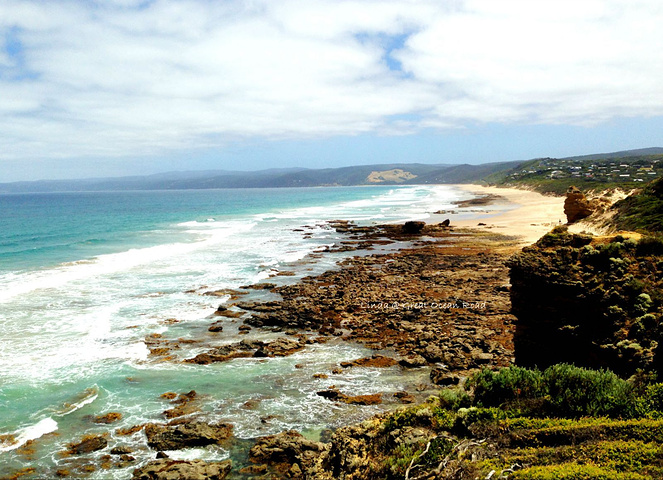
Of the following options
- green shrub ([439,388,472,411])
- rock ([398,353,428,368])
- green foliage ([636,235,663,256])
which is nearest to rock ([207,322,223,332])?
rock ([398,353,428,368])

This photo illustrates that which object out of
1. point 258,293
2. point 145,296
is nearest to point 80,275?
point 145,296

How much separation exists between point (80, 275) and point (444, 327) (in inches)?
955

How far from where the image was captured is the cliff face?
8123mm

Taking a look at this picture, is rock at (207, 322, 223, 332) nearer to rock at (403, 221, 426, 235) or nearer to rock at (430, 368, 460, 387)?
rock at (430, 368, 460, 387)

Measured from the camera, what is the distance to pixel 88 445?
9961mm

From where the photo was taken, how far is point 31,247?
41.4 metres

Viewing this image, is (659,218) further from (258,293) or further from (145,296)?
(145,296)

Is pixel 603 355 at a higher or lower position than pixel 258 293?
higher

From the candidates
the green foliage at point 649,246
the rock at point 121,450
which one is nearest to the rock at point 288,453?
the rock at point 121,450

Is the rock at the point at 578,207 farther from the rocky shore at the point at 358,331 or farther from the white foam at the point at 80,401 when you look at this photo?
the white foam at the point at 80,401

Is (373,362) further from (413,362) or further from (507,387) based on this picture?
(507,387)

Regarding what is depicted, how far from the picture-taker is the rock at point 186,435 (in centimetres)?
998

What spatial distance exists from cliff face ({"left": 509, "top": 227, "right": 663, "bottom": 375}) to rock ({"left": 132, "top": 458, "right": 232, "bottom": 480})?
7451 mm

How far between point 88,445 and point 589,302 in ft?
39.0
